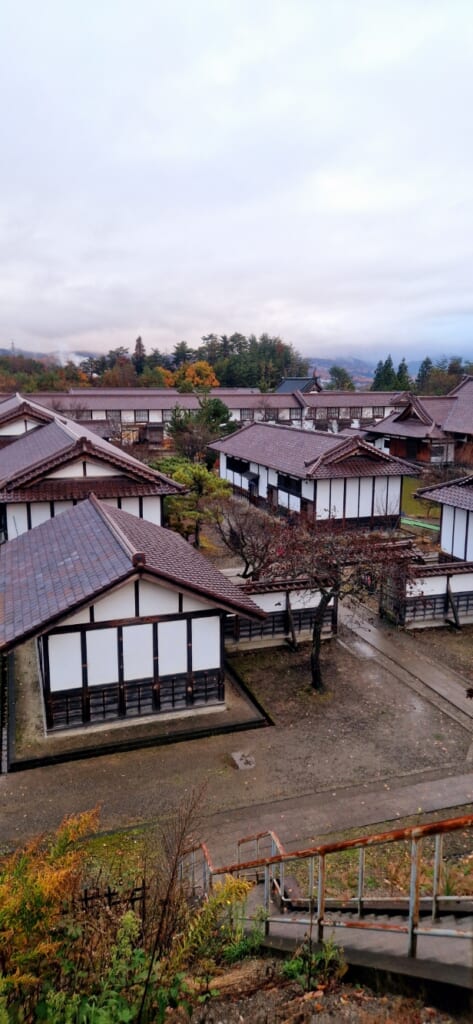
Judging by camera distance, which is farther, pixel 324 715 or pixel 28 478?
pixel 28 478

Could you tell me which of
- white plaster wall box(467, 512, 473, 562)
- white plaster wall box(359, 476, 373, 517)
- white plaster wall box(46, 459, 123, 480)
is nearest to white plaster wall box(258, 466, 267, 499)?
white plaster wall box(359, 476, 373, 517)

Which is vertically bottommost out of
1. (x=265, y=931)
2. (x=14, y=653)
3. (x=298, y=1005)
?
(x=14, y=653)

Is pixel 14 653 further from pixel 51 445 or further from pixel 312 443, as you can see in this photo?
pixel 312 443

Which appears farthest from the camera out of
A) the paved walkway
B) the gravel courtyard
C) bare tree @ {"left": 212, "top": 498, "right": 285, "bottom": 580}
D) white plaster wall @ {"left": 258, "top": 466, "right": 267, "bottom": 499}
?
white plaster wall @ {"left": 258, "top": 466, "right": 267, "bottom": 499}

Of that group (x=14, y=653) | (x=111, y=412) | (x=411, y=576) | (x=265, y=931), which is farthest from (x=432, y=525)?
(x=111, y=412)

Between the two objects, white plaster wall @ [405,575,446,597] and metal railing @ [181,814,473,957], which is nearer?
metal railing @ [181,814,473,957]

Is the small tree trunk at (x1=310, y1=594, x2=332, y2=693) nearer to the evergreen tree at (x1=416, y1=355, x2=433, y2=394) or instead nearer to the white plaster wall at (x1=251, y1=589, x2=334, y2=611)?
the white plaster wall at (x1=251, y1=589, x2=334, y2=611)

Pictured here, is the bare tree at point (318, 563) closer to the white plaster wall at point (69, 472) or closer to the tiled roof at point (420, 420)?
the white plaster wall at point (69, 472)
